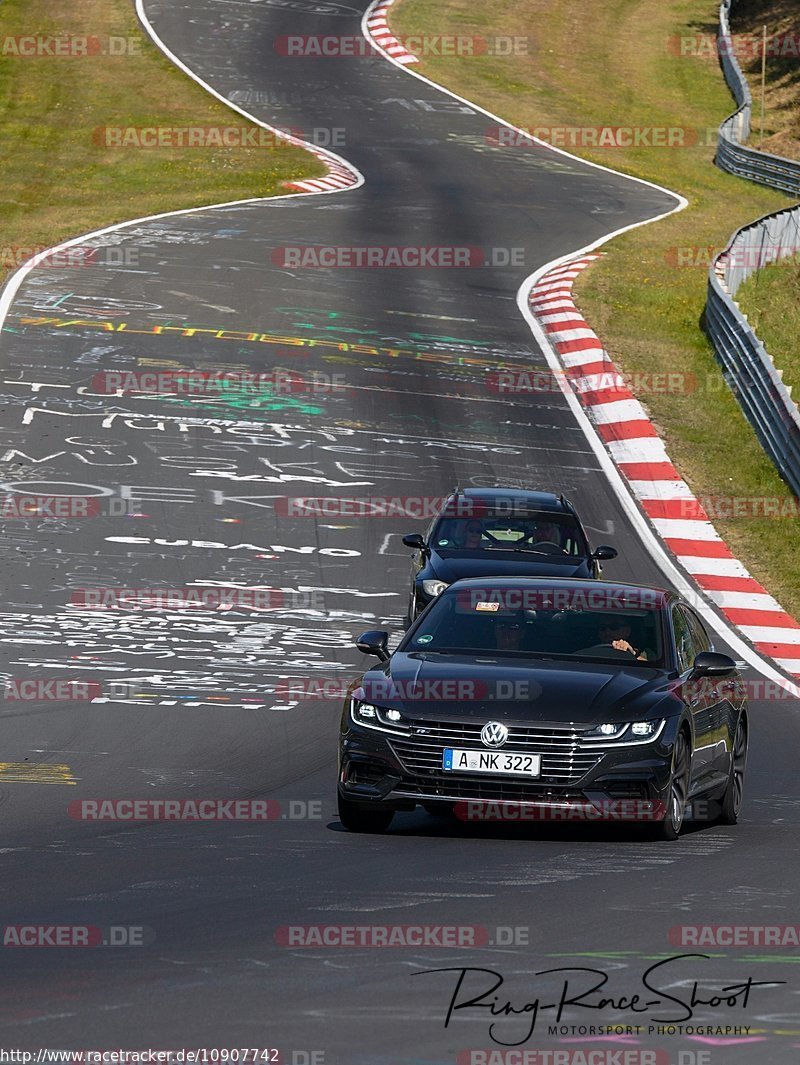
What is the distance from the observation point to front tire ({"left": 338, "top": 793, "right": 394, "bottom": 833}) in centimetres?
1016

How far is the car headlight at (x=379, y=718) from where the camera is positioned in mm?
10094

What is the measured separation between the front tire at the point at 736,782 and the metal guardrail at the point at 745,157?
36.5 m

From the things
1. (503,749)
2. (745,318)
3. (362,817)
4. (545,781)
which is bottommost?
(745,318)

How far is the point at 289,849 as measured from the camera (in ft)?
31.5

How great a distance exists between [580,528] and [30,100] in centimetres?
3730

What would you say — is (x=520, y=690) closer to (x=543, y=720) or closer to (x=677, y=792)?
(x=543, y=720)

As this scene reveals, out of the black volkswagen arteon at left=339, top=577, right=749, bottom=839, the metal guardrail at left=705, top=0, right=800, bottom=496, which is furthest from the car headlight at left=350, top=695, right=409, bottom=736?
the metal guardrail at left=705, top=0, right=800, bottom=496

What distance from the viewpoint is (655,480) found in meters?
24.6

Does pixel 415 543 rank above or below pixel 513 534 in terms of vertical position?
above

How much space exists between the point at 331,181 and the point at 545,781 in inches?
1390

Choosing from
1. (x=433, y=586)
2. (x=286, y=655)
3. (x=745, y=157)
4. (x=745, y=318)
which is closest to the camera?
(x=286, y=655)

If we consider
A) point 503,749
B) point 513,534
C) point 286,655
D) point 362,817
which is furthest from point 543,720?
point 513,534

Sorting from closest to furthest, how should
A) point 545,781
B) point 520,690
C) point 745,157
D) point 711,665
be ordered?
point 545,781, point 520,690, point 711,665, point 745,157

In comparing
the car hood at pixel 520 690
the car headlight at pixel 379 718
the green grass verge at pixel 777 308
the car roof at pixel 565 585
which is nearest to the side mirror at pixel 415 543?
the car roof at pixel 565 585
